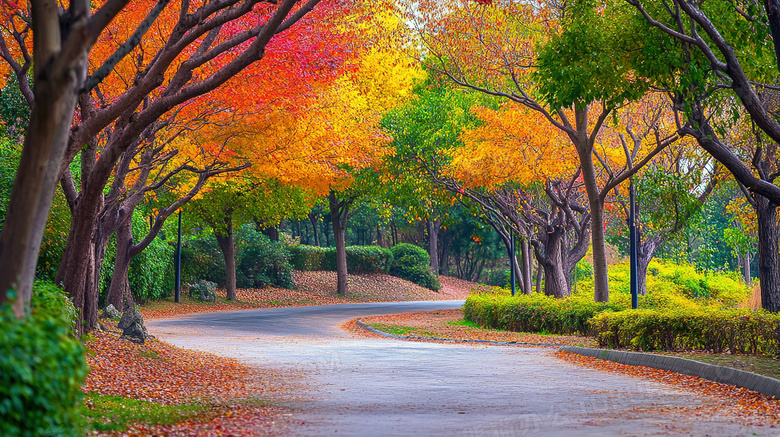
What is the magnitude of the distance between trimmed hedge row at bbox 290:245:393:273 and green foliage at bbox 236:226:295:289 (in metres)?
5.81

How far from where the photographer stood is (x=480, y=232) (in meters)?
59.2

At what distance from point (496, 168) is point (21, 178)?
19345mm

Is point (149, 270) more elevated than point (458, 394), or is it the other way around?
point (149, 270)

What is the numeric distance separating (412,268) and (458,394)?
42.7 metres

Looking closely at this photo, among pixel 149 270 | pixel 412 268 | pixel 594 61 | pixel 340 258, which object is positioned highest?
pixel 594 61

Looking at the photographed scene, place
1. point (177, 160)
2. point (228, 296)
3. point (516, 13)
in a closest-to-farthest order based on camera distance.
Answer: point (516, 13), point (177, 160), point (228, 296)

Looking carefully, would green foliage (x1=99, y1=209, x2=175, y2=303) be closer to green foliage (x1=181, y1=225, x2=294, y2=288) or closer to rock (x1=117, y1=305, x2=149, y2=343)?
green foliage (x1=181, y1=225, x2=294, y2=288)

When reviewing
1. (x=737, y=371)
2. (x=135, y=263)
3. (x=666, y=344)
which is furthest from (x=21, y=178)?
(x=135, y=263)

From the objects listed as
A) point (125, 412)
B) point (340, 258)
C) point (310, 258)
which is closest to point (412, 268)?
point (310, 258)

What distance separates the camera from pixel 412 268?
52.3m

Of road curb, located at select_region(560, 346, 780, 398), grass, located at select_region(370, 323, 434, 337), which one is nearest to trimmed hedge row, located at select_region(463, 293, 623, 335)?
grass, located at select_region(370, 323, 434, 337)

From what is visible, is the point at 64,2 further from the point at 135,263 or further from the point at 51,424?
the point at 135,263

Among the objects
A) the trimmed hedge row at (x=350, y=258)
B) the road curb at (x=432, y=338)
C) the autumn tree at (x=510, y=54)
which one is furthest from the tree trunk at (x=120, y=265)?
the trimmed hedge row at (x=350, y=258)

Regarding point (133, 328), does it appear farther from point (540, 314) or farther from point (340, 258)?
point (340, 258)
